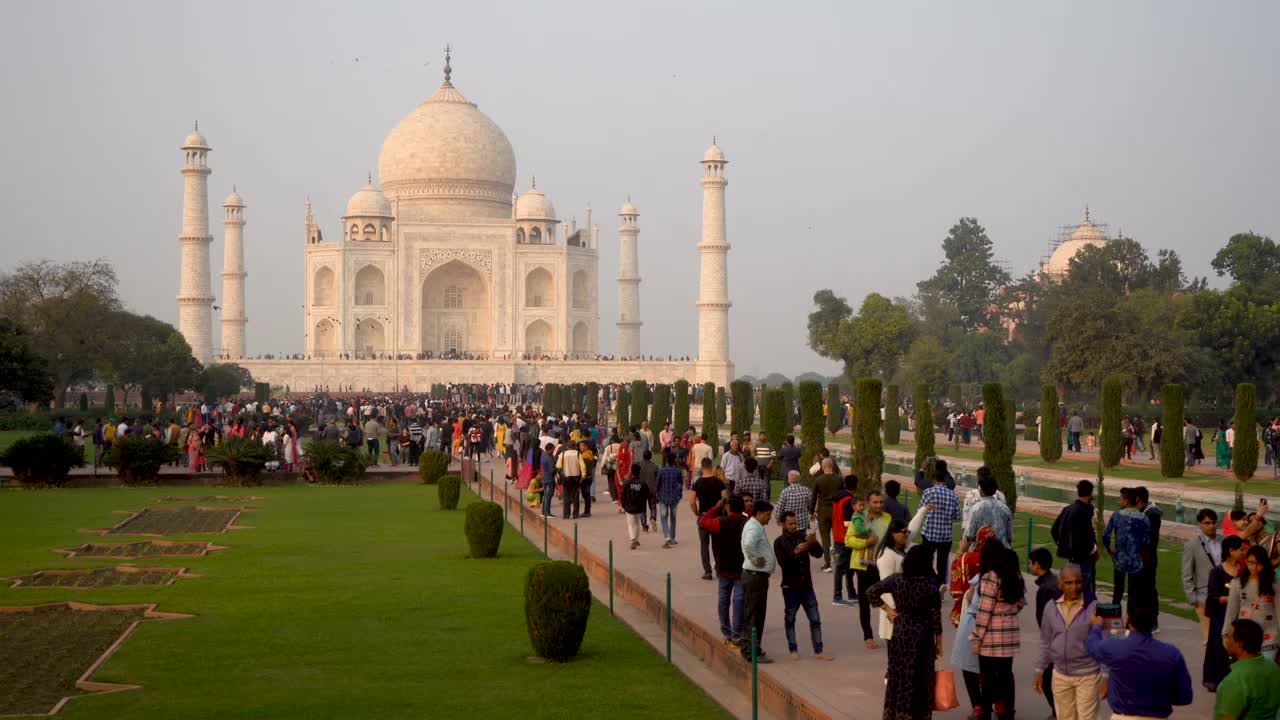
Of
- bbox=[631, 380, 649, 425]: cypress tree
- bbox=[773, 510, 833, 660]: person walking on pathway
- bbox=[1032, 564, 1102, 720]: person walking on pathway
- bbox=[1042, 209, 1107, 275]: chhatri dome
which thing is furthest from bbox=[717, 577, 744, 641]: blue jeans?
bbox=[1042, 209, 1107, 275]: chhatri dome

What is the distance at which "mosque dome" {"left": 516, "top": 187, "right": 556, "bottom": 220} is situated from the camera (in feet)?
185

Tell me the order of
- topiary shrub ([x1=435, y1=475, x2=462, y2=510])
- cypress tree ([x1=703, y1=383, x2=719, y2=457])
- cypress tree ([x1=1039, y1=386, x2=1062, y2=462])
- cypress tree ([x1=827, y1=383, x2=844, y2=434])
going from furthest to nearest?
cypress tree ([x1=827, y1=383, x2=844, y2=434])
cypress tree ([x1=703, y1=383, x2=719, y2=457])
cypress tree ([x1=1039, y1=386, x2=1062, y2=462])
topiary shrub ([x1=435, y1=475, x2=462, y2=510])

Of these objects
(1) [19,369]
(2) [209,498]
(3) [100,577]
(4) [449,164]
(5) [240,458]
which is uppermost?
(4) [449,164]

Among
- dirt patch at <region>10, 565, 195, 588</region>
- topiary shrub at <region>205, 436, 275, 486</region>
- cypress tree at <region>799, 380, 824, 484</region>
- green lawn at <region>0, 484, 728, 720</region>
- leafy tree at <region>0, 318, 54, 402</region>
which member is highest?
leafy tree at <region>0, 318, 54, 402</region>

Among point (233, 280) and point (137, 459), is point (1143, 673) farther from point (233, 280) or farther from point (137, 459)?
point (233, 280)

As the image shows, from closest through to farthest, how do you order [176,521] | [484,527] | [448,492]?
1. [484,527]
2. [176,521]
3. [448,492]

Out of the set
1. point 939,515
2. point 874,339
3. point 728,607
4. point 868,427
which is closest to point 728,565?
point 728,607

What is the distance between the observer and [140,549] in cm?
Answer: 1248

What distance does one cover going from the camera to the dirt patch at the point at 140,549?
1212 centimetres

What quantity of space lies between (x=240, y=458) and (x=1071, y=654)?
15.9 metres

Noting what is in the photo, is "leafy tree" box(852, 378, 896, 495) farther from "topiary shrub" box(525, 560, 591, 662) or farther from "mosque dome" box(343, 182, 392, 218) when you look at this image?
"mosque dome" box(343, 182, 392, 218)

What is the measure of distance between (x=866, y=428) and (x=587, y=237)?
42.6m

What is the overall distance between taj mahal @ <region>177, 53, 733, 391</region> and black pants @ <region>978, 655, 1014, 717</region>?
42.4 metres

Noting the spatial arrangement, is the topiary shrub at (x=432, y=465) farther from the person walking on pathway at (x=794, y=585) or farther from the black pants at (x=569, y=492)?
the person walking on pathway at (x=794, y=585)
